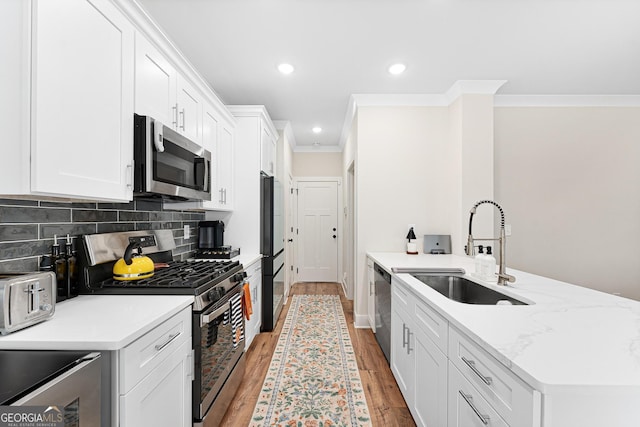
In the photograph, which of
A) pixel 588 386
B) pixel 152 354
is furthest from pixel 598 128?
pixel 152 354

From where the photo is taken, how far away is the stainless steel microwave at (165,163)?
63.5 inches

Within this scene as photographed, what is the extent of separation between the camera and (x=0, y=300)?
3.23ft

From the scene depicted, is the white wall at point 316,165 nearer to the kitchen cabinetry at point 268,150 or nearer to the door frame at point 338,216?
the door frame at point 338,216

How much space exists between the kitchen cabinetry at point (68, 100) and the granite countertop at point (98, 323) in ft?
1.53

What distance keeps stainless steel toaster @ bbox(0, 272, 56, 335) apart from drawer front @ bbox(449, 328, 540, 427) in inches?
60.3

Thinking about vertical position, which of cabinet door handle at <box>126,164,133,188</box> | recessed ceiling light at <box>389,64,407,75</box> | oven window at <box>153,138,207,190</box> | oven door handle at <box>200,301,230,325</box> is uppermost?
recessed ceiling light at <box>389,64,407,75</box>

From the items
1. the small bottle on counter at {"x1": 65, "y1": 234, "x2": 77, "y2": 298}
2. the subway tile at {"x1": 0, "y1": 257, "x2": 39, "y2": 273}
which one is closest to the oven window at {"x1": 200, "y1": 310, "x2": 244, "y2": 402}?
the small bottle on counter at {"x1": 65, "y1": 234, "x2": 77, "y2": 298}

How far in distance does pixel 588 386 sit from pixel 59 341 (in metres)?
1.46

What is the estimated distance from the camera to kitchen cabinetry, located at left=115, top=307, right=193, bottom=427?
104 cm

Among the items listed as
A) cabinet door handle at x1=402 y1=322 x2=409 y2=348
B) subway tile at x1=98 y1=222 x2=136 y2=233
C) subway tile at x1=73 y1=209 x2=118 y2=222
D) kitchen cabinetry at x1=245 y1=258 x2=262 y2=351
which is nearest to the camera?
subway tile at x1=73 y1=209 x2=118 y2=222

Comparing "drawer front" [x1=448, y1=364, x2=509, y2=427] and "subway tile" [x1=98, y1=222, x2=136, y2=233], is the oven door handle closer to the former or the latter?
"subway tile" [x1=98, y1=222, x2=136, y2=233]

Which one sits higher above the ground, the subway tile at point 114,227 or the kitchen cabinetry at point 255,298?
the subway tile at point 114,227

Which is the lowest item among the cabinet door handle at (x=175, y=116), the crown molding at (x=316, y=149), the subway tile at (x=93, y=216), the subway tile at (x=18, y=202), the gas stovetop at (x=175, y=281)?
the gas stovetop at (x=175, y=281)

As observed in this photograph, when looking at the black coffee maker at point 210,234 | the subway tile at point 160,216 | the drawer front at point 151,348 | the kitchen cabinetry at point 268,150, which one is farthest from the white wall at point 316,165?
the drawer front at point 151,348
